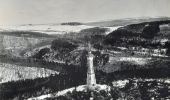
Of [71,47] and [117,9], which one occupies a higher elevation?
[117,9]

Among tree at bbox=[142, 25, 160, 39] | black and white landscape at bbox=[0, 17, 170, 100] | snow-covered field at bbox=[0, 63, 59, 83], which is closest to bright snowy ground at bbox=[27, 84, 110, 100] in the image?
black and white landscape at bbox=[0, 17, 170, 100]

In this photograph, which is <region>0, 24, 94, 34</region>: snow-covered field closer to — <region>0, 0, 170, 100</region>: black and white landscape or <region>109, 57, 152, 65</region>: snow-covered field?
<region>0, 0, 170, 100</region>: black and white landscape

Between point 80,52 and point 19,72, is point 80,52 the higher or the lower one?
the higher one

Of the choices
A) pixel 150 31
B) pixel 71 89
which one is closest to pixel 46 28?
pixel 71 89

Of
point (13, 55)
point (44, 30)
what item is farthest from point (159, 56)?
point (13, 55)

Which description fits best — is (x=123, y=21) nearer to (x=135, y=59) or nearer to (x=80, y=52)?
(x=135, y=59)

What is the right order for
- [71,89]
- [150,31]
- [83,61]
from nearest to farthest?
[71,89]
[83,61]
[150,31]

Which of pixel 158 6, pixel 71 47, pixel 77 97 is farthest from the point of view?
pixel 158 6

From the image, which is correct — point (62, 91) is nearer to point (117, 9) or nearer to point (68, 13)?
point (68, 13)
